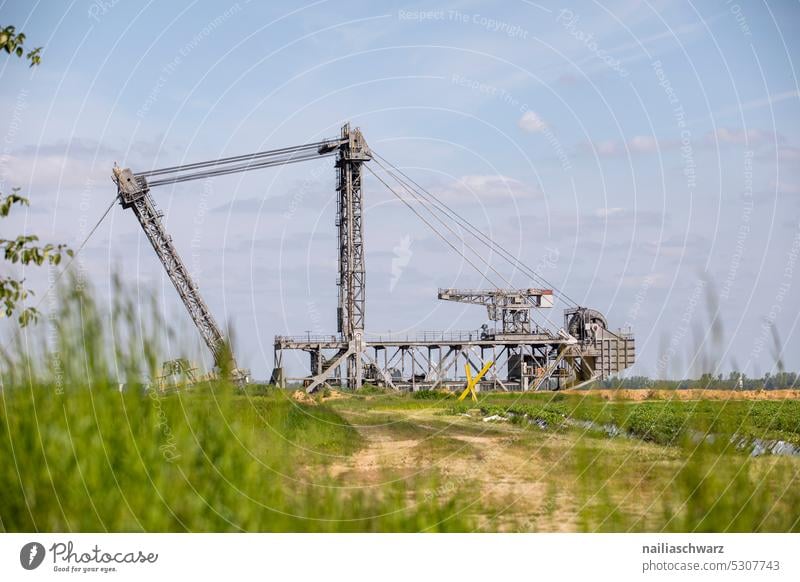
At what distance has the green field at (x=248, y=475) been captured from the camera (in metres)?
10.2

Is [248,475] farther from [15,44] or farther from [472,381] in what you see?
[472,381]

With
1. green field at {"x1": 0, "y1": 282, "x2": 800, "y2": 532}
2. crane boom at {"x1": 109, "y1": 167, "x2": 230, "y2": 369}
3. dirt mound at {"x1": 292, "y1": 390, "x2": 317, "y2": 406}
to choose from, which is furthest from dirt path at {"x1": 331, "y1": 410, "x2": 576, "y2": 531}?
crane boom at {"x1": 109, "y1": 167, "x2": 230, "y2": 369}

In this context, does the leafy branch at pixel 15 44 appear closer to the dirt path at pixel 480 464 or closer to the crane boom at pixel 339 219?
the dirt path at pixel 480 464

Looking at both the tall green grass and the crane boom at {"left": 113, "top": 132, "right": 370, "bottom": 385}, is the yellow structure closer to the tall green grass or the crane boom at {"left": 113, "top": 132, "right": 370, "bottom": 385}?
the crane boom at {"left": 113, "top": 132, "right": 370, "bottom": 385}


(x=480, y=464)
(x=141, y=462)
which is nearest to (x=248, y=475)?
(x=141, y=462)
